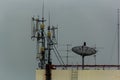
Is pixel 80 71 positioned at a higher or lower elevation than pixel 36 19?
lower

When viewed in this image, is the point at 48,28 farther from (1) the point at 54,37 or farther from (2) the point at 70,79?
(2) the point at 70,79

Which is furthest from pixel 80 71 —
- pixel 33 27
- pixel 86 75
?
pixel 33 27

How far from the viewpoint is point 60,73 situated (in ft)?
195

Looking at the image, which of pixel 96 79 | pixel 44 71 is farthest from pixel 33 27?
pixel 96 79

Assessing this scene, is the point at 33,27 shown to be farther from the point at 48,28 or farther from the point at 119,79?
the point at 119,79

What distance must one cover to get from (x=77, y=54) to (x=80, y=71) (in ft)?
7.99

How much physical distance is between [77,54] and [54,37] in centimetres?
413

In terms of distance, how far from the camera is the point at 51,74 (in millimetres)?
59438

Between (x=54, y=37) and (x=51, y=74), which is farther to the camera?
(x=54, y=37)

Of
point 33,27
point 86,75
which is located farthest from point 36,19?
point 86,75

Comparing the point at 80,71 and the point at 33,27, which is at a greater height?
the point at 33,27

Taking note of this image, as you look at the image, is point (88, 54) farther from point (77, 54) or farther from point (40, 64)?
point (40, 64)

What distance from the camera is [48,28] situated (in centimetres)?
6297

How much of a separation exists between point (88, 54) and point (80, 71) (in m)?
2.23
